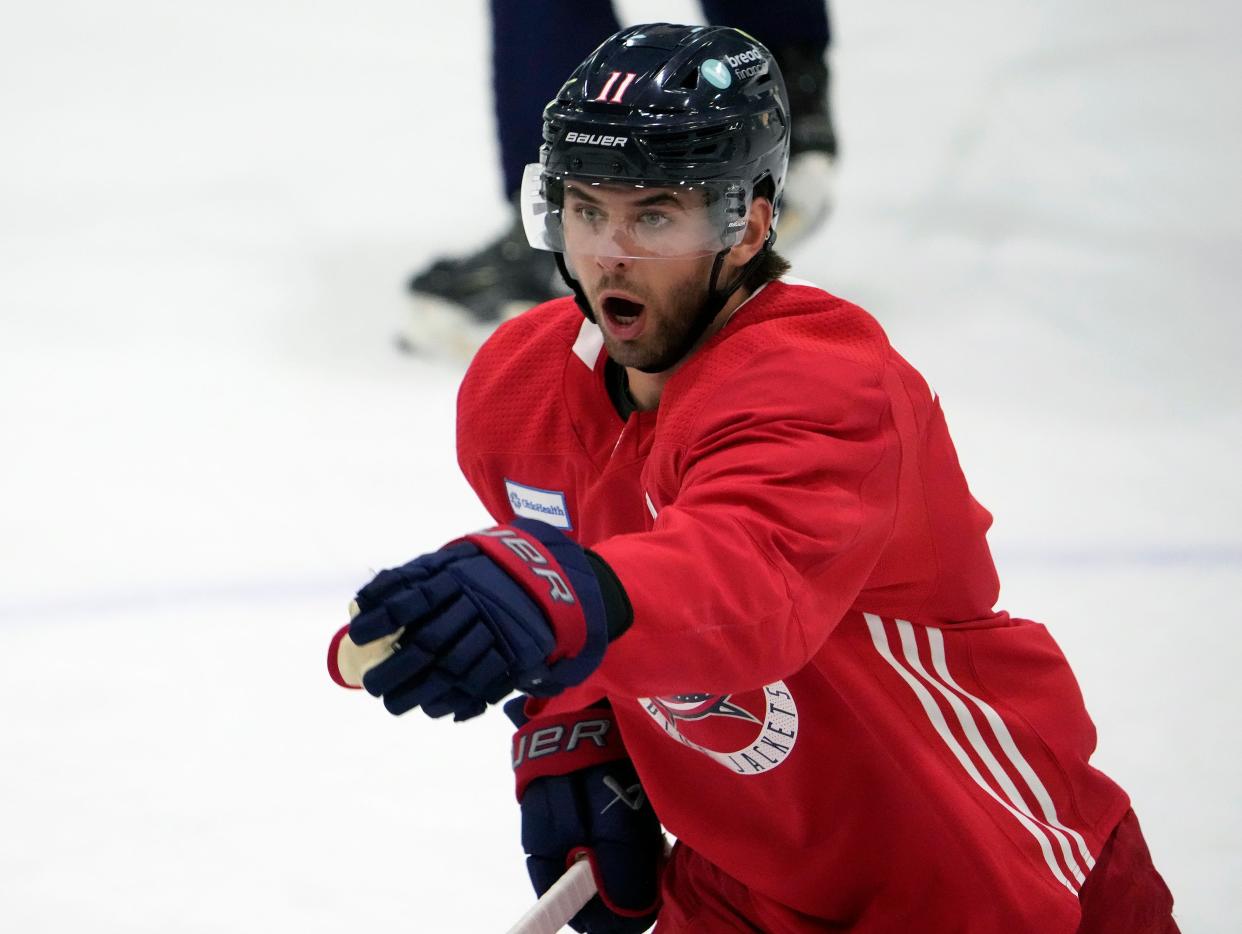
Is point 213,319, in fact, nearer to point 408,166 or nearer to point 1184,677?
point 408,166

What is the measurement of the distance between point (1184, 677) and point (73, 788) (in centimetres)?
193

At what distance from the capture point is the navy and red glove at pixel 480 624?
103 cm

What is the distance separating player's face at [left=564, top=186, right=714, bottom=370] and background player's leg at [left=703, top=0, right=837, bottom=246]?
2203 millimetres

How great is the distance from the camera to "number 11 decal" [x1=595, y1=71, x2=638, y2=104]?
1.63 m

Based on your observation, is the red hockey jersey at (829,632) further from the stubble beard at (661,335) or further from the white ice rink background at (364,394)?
the white ice rink background at (364,394)

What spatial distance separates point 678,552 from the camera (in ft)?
3.92

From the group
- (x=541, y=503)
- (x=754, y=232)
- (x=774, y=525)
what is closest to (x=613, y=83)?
(x=754, y=232)

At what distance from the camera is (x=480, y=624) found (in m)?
1.04

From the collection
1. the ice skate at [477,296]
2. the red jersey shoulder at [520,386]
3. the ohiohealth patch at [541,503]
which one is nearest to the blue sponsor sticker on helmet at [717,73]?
the red jersey shoulder at [520,386]

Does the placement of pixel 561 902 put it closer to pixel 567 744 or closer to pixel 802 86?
pixel 567 744

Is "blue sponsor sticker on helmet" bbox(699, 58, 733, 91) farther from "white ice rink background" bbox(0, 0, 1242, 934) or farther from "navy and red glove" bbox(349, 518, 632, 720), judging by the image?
"white ice rink background" bbox(0, 0, 1242, 934)

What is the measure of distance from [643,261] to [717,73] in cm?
22

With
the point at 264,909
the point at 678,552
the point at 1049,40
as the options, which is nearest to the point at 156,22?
the point at 1049,40

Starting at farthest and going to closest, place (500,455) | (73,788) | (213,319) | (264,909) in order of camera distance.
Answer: (213,319) < (73,788) < (264,909) < (500,455)
